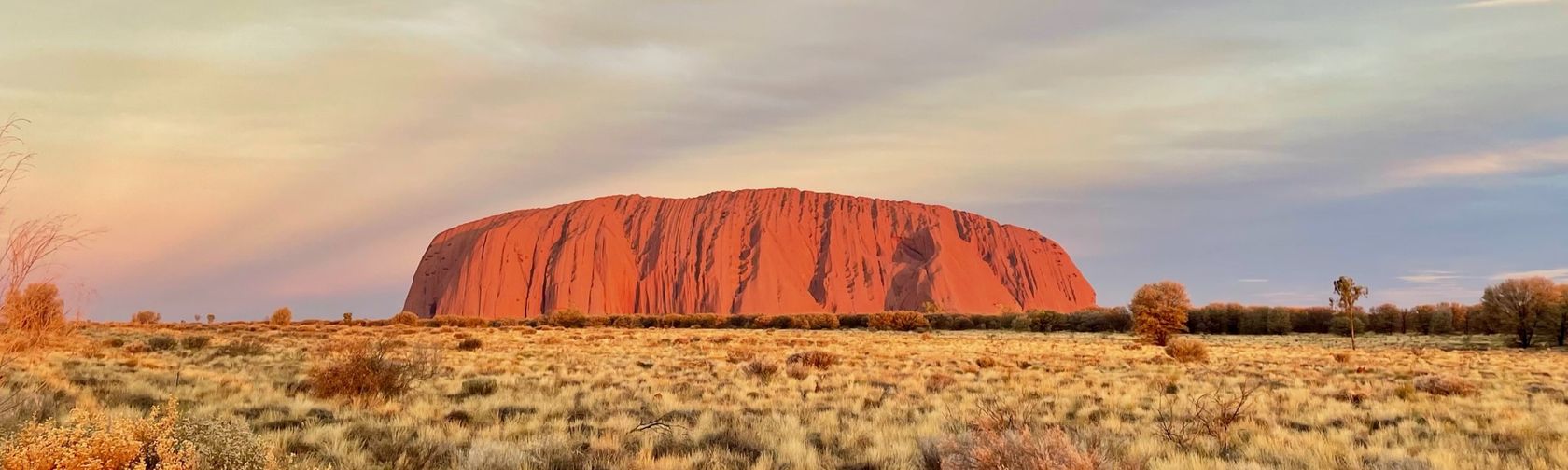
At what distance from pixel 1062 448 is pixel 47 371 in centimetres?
1887

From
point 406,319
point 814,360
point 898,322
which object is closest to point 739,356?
point 814,360

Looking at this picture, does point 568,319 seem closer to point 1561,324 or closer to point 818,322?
point 818,322

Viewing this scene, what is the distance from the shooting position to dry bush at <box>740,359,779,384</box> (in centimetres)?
1705

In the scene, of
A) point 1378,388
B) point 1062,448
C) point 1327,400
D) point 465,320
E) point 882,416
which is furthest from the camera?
point 465,320

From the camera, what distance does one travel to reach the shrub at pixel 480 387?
45.6 feet

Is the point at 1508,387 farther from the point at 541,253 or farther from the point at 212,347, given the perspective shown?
the point at 541,253

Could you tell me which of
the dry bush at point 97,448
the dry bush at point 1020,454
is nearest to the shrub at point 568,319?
the dry bush at point 97,448

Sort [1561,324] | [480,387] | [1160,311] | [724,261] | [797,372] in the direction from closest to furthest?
[480,387], [797,372], [1160,311], [1561,324], [724,261]

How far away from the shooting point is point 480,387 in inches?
570

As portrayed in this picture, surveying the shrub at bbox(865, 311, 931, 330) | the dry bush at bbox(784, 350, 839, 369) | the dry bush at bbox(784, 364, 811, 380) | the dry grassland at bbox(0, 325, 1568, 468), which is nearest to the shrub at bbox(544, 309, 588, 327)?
the shrub at bbox(865, 311, 931, 330)

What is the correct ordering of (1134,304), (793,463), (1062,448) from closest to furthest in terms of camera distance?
1. (1062,448)
2. (793,463)
3. (1134,304)

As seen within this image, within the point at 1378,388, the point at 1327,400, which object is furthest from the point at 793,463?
the point at 1378,388

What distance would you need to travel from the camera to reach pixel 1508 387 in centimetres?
1698

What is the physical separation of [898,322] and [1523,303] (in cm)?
4810
